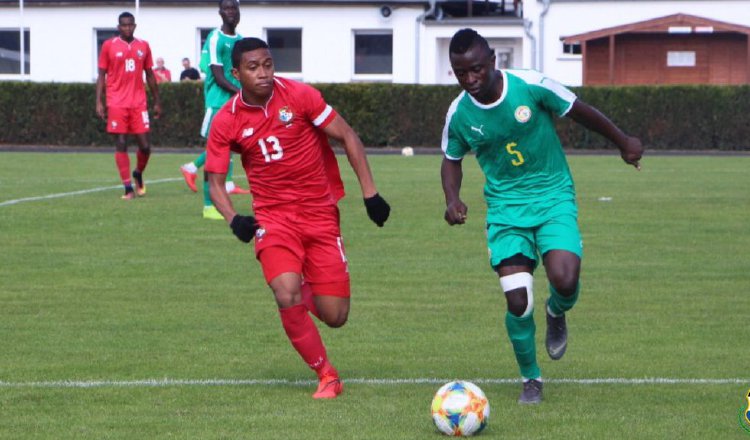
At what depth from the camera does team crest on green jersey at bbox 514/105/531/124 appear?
7516mm

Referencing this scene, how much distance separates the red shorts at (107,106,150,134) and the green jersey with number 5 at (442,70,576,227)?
37.5 feet

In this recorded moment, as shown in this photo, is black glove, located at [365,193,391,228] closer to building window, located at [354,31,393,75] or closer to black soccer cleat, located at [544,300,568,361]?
black soccer cleat, located at [544,300,568,361]

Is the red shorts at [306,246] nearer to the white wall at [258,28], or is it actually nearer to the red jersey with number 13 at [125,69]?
the red jersey with number 13 at [125,69]

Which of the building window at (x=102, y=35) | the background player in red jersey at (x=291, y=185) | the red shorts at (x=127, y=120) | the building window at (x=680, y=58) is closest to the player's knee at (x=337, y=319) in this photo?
the background player in red jersey at (x=291, y=185)

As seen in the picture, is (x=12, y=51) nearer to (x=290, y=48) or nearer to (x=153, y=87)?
(x=290, y=48)

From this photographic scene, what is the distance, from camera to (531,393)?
24.1 feet

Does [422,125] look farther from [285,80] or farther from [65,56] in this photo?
[285,80]

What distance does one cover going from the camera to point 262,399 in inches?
293

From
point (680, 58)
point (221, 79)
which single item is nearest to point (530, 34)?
point (680, 58)

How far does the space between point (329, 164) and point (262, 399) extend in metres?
1.38

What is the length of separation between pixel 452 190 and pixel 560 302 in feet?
2.72

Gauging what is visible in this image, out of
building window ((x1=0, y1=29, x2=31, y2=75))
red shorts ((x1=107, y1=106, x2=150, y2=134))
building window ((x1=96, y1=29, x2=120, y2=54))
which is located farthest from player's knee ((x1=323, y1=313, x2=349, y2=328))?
building window ((x1=0, y1=29, x2=31, y2=75))

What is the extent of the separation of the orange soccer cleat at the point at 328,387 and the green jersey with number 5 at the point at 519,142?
1.15 meters

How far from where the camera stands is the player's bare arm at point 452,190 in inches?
295
